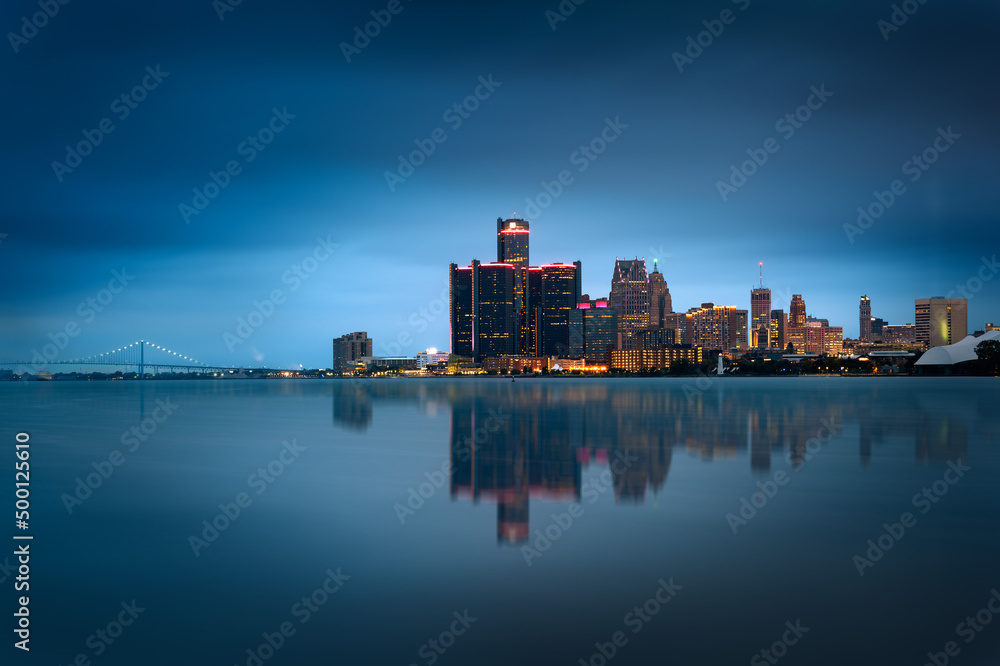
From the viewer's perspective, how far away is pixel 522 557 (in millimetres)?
10891

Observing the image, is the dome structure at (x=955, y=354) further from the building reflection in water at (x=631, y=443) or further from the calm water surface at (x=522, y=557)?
the calm water surface at (x=522, y=557)

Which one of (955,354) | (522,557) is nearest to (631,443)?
(522,557)

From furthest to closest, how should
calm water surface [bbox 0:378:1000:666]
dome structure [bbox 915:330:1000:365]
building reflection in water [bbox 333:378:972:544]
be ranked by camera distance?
dome structure [bbox 915:330:1000:365]
building reflection in water [bbox 333:378:972:544]
calm water surface [bbox 0:378:1000:666]

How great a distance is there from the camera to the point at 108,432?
3506 centimetres

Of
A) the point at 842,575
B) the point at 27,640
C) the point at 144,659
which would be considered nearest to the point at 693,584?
the point at 842,575

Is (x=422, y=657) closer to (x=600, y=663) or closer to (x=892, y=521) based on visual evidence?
(x=600, y=663)

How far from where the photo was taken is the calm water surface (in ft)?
25.5

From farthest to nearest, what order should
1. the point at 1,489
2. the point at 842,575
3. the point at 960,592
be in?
the point at 1,489 < the point at 842,575 < the point at 960,592

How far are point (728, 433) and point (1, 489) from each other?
1077 inches

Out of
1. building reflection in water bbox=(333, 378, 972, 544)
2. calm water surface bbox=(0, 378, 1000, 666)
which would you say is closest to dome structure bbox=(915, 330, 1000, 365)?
building reflection in water bbox=(333, 378, 972, 544)

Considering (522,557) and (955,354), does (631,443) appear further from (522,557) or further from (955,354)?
(955,354)

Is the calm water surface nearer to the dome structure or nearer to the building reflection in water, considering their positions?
the building reflection in water

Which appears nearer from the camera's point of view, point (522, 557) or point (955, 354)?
point (522, 557)

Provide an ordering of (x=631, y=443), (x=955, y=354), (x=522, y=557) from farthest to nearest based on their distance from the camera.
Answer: (x=955, y=354)
(x=631, y=443)
(x=522, y=557)
